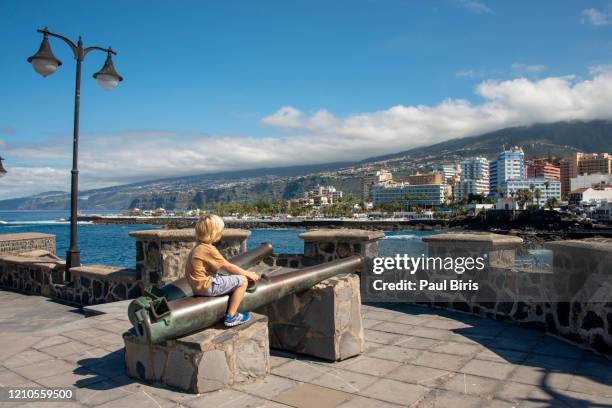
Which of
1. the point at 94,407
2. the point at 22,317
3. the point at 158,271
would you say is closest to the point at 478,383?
the point at 94,407

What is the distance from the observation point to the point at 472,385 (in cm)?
403

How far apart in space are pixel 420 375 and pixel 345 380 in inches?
27.3

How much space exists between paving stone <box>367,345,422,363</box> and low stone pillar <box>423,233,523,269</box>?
8.11 ft

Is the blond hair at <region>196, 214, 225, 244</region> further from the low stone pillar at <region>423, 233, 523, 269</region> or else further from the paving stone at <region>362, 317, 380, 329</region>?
the low stone pillar at <region>423, 233, 523, 269</region>

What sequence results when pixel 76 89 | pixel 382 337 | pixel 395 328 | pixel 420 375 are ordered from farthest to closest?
pixel 76 89
pixel 395 328
pixel 382 337
pixel 420 375

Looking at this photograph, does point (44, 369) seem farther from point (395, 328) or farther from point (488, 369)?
point (488, 369)

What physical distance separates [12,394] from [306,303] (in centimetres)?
257

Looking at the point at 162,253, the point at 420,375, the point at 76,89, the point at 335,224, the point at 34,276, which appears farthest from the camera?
the point at 335,224

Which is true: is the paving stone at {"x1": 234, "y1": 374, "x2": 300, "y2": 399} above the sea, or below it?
above

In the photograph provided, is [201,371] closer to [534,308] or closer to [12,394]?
[12,394]

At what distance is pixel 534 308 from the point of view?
20.0 ft

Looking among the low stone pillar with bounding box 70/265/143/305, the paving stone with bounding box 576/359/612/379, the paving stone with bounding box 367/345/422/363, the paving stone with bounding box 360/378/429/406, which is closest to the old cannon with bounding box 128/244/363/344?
the paving stone with bounding box 367/345/422/363

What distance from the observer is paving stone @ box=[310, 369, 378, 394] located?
4.01m

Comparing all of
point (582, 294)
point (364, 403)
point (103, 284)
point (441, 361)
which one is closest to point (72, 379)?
point (364, 403)
